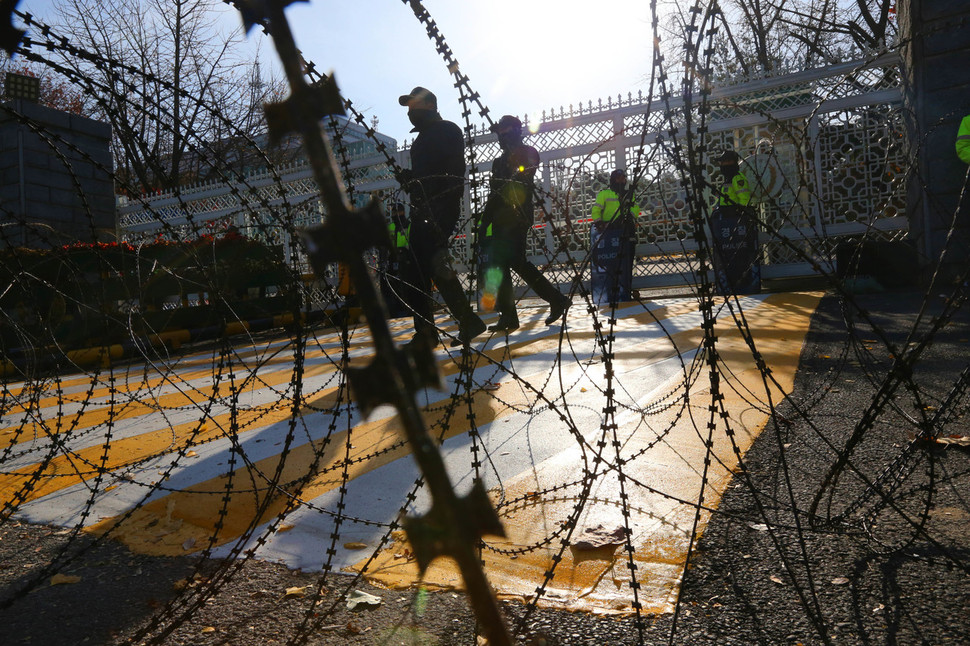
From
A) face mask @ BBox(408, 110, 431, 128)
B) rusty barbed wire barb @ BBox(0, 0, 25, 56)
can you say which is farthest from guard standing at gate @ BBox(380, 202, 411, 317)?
face mask @ BBox(408, 110, 431, 128)

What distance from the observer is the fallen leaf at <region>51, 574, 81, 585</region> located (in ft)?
7.27

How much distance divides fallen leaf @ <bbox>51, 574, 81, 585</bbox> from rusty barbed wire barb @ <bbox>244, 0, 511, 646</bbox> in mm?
2127

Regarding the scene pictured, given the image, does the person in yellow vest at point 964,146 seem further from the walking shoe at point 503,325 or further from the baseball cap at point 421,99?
the baseball cap at point 421,99

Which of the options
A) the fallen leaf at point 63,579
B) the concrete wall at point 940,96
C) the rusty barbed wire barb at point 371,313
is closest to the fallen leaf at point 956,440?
the rusty barbed wire barb at point 371,313

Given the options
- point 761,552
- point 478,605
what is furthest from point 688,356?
point 478,605

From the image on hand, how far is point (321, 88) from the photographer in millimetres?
604

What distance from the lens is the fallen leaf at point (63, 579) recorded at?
2217mm

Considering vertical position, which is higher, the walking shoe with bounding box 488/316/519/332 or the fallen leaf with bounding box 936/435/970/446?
the walking shoe with bounding box 488/316/519/332

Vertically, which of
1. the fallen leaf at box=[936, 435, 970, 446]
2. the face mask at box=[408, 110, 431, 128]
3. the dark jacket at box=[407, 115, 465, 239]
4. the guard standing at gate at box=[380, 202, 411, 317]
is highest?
the face mask at box=[408, 110, 431, 128]

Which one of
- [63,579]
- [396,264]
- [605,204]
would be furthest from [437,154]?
[605,204]

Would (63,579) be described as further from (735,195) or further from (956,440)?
(735,195)

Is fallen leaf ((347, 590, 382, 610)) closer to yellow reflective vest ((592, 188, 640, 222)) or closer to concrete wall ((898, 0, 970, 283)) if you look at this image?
concrete wall ((898, 0, 970, 283))

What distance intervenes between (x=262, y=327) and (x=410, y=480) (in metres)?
9.00

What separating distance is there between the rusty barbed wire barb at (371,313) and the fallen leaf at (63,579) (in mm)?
2127
